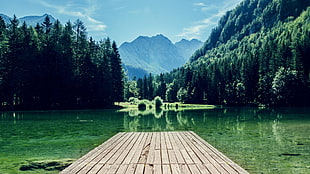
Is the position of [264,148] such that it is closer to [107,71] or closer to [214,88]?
[107,71]

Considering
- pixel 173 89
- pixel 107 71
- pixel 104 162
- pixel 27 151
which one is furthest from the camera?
pixel 173 89

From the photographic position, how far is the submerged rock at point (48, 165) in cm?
1263

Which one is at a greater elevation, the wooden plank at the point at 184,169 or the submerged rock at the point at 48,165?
the wooden plank at the point at 184,169

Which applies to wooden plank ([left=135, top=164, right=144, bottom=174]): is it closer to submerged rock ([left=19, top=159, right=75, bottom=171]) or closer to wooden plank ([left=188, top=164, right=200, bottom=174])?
wooden plank ([left=188, top=164, right=200, bottom=174])

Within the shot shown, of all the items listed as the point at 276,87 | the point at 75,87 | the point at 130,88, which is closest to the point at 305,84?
the point at 276,87

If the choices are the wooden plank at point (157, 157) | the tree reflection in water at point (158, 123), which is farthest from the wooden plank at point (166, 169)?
the tree reflection in water at point (158, 123)

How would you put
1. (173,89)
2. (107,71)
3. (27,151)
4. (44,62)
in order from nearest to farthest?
(27,151)
(44,62)
(107,71)
(173,89)

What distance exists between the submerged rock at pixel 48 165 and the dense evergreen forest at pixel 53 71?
213ft

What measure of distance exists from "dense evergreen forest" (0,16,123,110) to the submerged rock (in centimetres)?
6489

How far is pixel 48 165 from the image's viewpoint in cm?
1316

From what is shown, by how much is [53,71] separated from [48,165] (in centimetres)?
7070

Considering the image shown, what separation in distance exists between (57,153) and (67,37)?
242 feet

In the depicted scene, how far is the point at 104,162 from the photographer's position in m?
9.27

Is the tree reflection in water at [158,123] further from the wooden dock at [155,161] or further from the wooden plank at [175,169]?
the wooden plank at [175,169]
